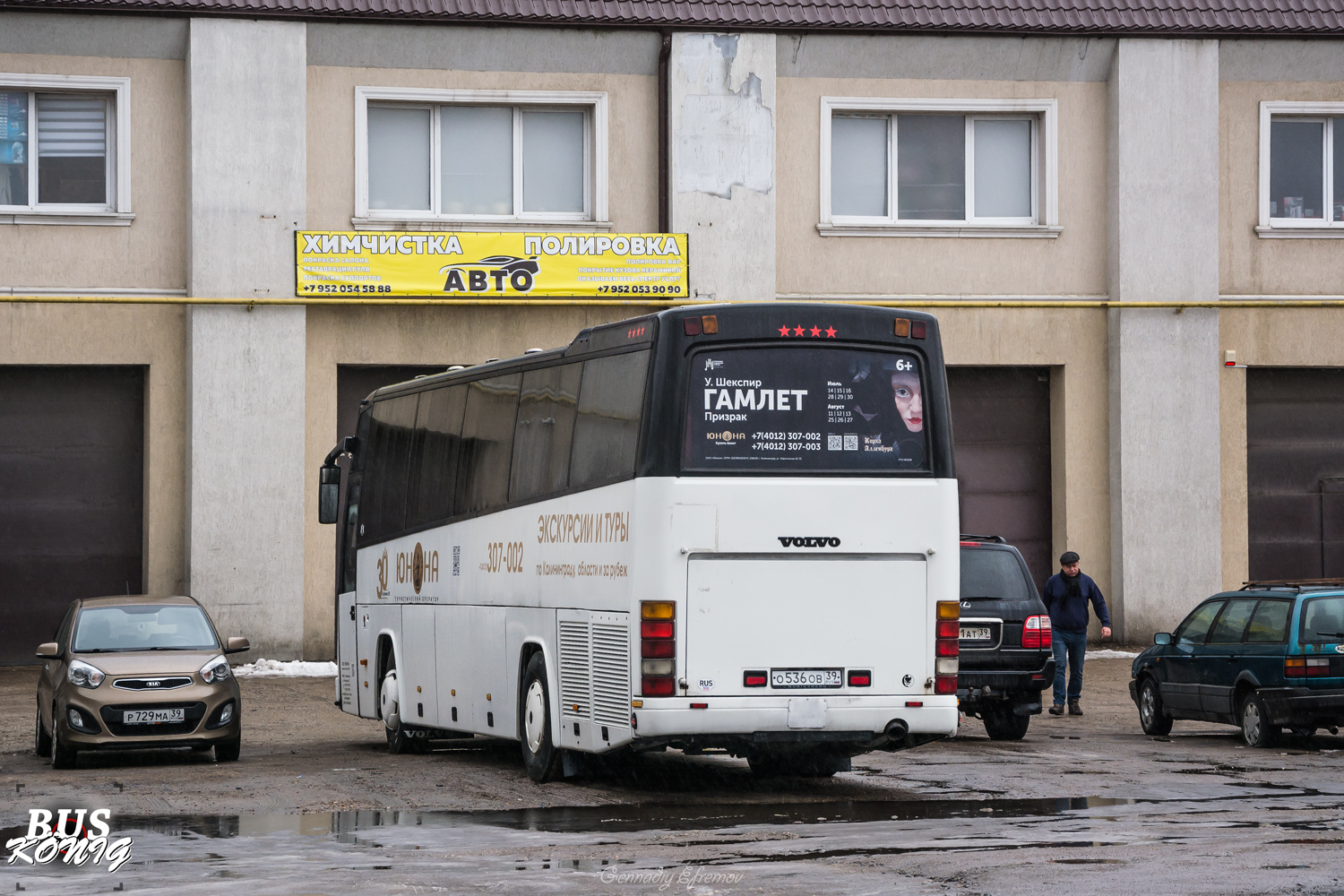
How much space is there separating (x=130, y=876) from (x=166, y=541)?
16880 millimetres

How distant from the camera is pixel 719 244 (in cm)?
2569

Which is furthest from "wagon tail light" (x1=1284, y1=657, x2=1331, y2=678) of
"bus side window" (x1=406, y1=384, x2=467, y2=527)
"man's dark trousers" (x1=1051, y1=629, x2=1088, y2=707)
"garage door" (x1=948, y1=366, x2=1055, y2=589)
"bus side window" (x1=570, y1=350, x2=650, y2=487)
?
"garage door" (x1=948, y1=366, x2=1055, y2=589)

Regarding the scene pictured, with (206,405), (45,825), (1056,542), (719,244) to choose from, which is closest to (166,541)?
(206,405)

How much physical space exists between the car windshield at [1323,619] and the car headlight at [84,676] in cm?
1010

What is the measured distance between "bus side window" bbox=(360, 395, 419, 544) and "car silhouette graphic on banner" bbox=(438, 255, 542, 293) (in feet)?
25.2

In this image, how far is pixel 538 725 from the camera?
1359cm

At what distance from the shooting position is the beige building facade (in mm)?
24859

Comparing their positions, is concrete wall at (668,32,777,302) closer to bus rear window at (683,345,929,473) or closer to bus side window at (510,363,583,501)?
bus side window at (510,363,583,501)

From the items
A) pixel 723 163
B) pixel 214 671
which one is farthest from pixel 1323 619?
pixel 723 163

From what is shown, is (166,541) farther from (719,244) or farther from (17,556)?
(719,244)

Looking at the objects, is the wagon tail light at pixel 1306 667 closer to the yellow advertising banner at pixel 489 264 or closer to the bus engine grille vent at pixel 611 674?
the bus engine grille vent at pixel 611 674

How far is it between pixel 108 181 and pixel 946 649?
16765 millimetres

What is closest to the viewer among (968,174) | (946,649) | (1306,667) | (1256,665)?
(946,649)

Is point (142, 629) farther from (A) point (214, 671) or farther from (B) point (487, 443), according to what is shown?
(B) point (487, 443)
